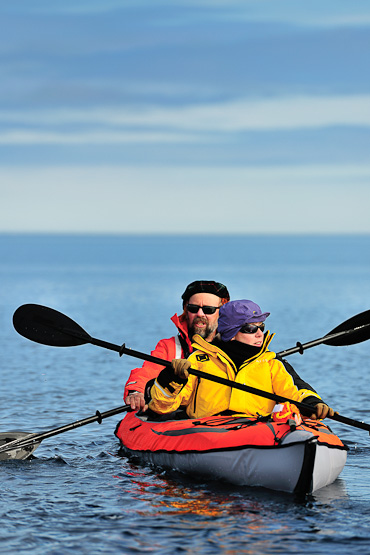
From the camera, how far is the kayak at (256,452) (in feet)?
24.3

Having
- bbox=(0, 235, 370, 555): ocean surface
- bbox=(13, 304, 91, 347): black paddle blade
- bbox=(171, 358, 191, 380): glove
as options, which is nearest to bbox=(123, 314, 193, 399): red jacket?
bbox=(13, 304, 91, 347): black paddle blade

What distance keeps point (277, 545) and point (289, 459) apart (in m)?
1.10

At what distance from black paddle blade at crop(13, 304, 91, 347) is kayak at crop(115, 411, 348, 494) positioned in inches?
70.2

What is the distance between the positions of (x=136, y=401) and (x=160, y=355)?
24.9 inches

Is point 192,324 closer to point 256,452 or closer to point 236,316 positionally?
point 236,316

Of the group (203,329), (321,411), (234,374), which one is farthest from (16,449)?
(321,411)

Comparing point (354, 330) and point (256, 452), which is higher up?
point (354, 330)

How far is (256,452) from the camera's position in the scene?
24.8 ft

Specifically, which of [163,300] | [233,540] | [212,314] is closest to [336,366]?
[212,314]

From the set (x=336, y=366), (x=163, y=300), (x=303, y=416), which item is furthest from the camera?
(x=163, y=300)

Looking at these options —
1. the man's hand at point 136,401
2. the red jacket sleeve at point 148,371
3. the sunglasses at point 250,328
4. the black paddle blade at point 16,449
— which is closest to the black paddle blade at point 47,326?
the red jacket sleeve at point 148,371

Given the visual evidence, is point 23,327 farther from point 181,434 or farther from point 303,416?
point 303,416

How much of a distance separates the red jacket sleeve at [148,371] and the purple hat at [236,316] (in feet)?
5.91

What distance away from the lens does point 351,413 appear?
1333 cm
